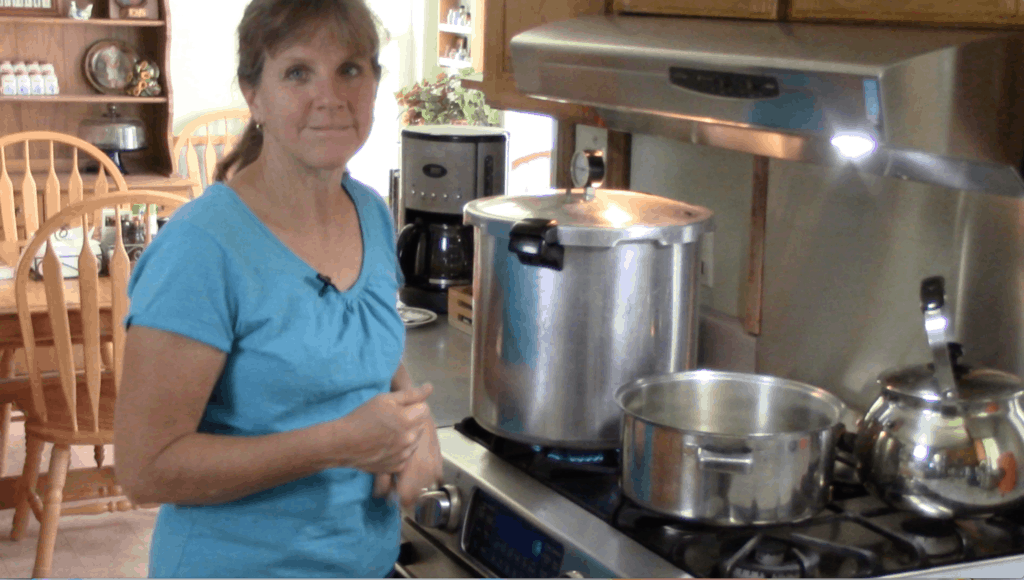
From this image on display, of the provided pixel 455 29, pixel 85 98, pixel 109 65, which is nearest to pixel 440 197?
pixel 85 98

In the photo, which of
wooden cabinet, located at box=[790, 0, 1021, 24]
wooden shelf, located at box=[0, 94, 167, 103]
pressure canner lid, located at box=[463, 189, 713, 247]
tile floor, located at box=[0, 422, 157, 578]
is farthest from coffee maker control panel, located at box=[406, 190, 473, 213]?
wooden shelf, located at box=[0, 94, 167, 103]

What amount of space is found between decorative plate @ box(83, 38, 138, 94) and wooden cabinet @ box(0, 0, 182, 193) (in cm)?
4

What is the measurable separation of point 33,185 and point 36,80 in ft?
3.11

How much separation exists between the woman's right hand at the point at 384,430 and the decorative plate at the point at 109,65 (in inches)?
168

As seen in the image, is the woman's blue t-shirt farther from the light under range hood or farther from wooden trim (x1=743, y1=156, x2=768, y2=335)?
wooden trim (x1=743, y1=156, x2=768, y2=335)

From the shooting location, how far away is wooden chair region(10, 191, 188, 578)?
262 cm

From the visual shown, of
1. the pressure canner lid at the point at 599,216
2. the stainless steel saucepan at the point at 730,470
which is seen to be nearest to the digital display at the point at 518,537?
the stainless steel saucepan at the point at 730,470

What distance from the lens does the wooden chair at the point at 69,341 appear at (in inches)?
103

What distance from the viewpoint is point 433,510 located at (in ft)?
4.95

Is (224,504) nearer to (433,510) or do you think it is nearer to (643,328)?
(433,510)

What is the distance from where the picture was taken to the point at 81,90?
16.7 ft

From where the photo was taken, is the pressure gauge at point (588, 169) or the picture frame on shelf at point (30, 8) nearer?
the pressure gauge at point (588, 169)

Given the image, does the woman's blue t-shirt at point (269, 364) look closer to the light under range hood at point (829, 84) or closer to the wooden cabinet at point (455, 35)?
the light under range hood at point (829, 84)

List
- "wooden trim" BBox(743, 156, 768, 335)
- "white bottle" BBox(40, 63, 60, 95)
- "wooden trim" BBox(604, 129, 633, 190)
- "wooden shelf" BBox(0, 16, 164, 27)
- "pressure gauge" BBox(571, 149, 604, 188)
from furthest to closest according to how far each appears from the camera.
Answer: "white bottle" BBox(40, 63, 60, 95)
"wooden shelf" BBox(0, 16, 164, 27)
"wooden trim" BBox(604, 129, 633, 190)
"wooden trim" BBox(743, 156, 768, 335)
"pressure gauge" BBox(571, 149, 604, 188)
